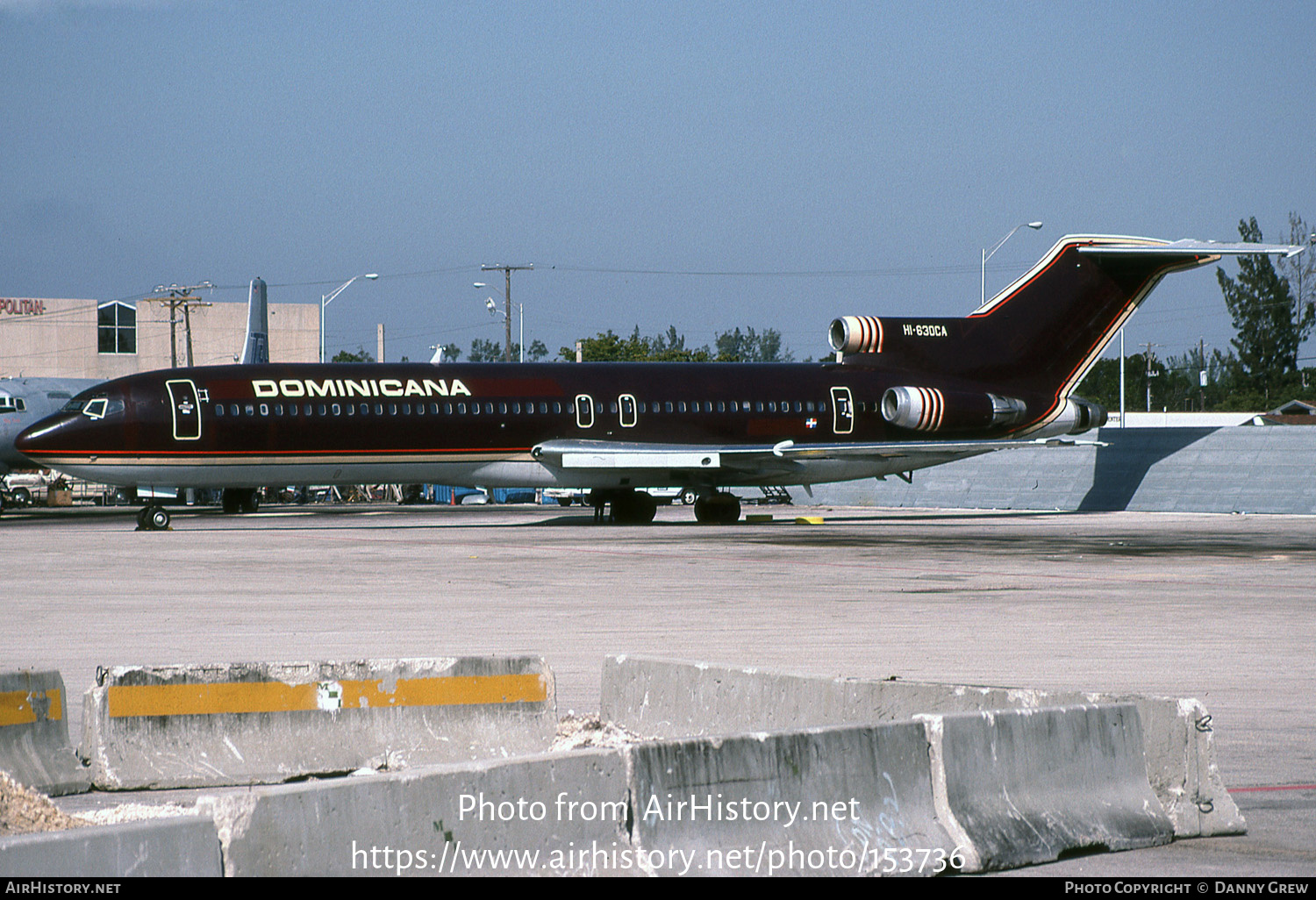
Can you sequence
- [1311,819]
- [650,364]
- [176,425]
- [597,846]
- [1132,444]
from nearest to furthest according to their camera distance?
[597,846] < [1311,819] < [176,425] < [650,364] < [1132,444]

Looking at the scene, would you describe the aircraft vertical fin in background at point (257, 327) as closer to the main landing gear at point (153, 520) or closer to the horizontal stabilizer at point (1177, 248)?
the main landing gear at point (153, 520)

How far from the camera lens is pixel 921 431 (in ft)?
122

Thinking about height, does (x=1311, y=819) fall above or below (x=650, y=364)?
below

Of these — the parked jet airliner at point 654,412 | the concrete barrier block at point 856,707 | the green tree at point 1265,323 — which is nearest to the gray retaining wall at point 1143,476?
the parked jet airliner at point 654,412

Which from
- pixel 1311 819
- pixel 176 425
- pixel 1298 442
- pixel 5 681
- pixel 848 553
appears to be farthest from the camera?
pixel 1298 442

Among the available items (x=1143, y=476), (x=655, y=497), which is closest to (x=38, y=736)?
(x=1143, y=476)

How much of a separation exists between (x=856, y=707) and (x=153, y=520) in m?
26.9

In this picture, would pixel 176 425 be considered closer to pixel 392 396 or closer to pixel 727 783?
pixel 392 396

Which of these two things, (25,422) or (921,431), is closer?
(921,431)

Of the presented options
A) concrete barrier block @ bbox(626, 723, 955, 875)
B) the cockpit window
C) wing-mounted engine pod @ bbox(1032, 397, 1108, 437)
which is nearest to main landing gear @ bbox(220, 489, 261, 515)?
the cockpit window

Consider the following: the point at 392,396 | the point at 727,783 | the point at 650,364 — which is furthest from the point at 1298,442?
the point at 727,783

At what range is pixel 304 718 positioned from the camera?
7984 millimetres

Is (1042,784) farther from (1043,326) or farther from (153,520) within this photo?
(1043,326)

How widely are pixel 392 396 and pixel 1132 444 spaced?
23.4 metres
